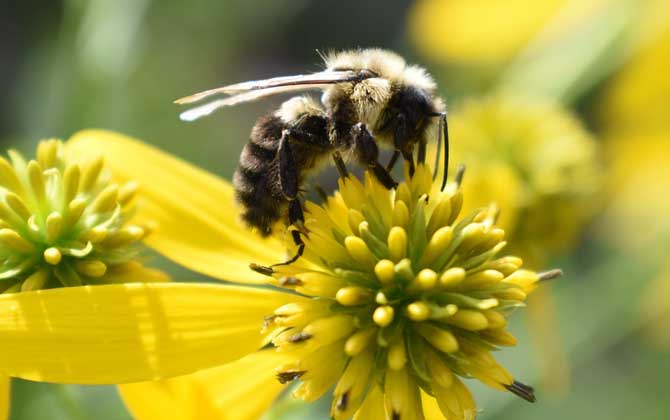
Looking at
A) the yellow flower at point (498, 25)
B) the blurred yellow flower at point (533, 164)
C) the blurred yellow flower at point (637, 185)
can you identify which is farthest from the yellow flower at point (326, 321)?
the blurred yellow flower at point (637, 185)

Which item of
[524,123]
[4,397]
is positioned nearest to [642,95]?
[524,123]

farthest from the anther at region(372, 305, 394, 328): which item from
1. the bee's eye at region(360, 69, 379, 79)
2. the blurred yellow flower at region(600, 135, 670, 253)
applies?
the blurred yellow flower at region(600, 135, 670, 253)

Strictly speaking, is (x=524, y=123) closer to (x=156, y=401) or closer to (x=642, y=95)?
(x=156, y=401)

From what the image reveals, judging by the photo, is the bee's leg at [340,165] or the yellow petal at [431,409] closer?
the yellow petal at [431,409]

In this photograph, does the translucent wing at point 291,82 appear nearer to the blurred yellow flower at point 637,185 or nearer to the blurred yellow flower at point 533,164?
the blurred yellow flower at point 533,164

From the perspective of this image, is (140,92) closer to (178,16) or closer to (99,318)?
(178,16)
